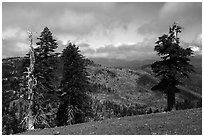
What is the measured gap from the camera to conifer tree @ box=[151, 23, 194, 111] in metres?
40.8

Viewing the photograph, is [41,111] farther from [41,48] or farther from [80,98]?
[41,48]

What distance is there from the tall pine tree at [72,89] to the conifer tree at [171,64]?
1059 cm

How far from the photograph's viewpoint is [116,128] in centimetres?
2577

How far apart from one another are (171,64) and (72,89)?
14.2m

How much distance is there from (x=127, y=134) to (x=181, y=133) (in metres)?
4.18

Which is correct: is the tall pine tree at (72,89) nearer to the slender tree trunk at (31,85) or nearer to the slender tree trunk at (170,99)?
the slender tree trunk at (31,85)

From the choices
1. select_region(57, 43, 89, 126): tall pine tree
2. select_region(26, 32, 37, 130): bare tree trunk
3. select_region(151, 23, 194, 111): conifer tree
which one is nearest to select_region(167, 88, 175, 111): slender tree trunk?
select_region(151, 23, 194, 111): conifer tree

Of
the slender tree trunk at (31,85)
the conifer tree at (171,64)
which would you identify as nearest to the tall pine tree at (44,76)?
the slender tree trunk at (31,85)

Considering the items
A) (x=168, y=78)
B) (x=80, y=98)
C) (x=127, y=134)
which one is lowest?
(x=127, y=134)

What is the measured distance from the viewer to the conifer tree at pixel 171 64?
4078 cm

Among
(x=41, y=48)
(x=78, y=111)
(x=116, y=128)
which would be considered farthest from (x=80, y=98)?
(x=116, y=128)

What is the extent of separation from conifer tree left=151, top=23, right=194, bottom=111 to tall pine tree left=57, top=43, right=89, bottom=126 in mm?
10592

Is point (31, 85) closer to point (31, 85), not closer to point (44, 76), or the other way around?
point (31, 85)

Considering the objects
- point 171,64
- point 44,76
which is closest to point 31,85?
point 44,76
